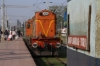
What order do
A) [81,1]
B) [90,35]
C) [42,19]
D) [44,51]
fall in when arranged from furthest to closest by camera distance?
1. [42,19]
2. [44,51]
3. [81,1]
4. [90,35]

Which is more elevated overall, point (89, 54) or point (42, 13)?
point (42, 13)

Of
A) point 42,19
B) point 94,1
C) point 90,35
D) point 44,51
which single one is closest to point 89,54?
point 90,35

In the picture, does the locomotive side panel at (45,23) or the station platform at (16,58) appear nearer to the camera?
the station platform at (16,58)

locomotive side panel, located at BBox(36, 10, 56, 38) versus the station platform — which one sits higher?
locomotive side panel, located at BBox(36, 10, 56, 38)

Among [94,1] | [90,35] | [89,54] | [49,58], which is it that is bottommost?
[49,58]

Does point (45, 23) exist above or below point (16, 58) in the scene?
above

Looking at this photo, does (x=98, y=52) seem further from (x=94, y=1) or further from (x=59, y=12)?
(x=59, y=12)

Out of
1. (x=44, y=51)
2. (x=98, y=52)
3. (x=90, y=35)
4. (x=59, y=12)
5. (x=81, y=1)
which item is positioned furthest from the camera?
(x=59, y=12)

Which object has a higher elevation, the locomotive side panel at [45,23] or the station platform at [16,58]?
the locomotive side panel at [45,23]

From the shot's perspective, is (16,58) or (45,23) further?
(45,23)

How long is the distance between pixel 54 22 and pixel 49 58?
2.44 m

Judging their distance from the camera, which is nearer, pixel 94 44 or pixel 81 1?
pixel 94 44

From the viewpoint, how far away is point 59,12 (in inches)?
2490

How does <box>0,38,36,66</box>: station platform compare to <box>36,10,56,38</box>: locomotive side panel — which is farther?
<box>36,10,56,38</box>: locomotive side panel
